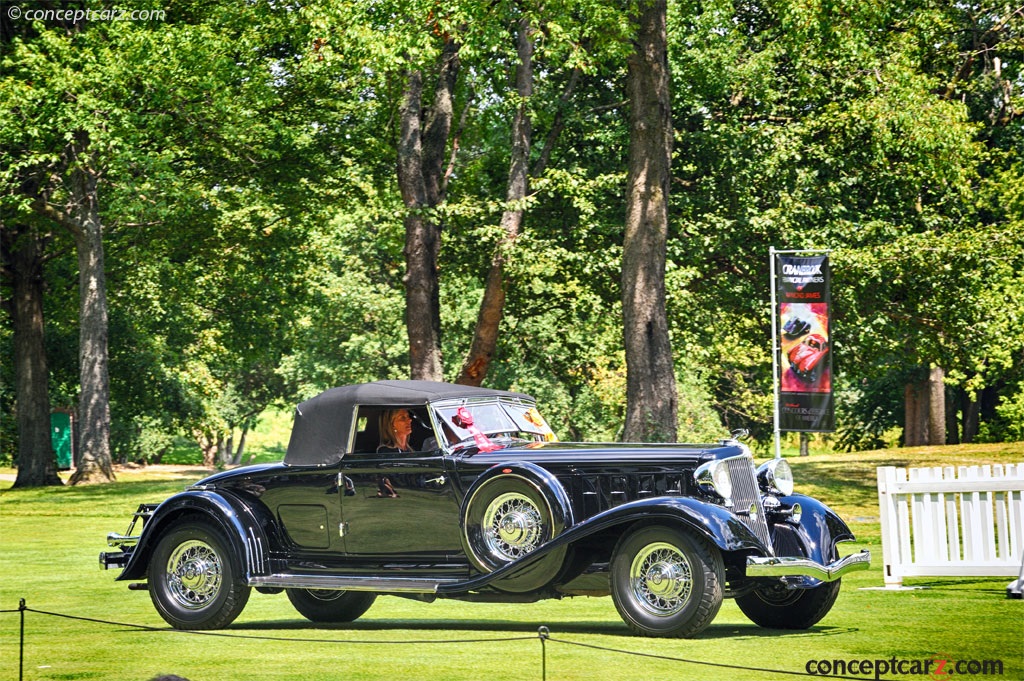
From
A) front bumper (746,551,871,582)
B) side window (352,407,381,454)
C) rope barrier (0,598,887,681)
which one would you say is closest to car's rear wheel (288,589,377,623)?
rope barrier (0,598,887,681)

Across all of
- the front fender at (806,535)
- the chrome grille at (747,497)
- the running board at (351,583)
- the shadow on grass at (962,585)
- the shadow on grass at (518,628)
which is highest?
the chrome grille at (747,497)

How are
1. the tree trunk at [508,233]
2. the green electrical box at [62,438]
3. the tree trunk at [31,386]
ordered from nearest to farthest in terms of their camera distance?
1. the tree trunk at [508,233]
2. the tree trunk at [31,386]
3. the green electrical box at [62,438]

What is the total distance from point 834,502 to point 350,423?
68.0 feet

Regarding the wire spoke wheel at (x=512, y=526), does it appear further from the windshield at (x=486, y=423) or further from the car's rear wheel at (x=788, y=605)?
the car's rear wheel at (x=788, y=605)

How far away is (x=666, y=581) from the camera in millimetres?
9117

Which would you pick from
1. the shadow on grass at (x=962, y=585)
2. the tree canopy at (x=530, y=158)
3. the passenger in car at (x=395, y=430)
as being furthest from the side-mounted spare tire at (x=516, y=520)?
the tree canopy at (x=530, y=158)

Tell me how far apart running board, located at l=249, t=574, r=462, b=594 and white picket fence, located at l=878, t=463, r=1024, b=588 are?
550cm

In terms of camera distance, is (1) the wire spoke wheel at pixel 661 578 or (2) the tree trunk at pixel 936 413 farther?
(2) the tree trunk at pixel 936 413

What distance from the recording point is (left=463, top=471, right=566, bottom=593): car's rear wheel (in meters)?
9.45

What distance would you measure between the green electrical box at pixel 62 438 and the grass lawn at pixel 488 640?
3892 centimetres

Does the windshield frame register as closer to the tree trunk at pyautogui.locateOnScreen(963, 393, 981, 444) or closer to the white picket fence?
the white picket fence

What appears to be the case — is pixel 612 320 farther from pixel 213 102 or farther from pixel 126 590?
pixel 126 590

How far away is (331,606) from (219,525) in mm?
1438

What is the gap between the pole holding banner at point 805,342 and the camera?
21969 millimetres
